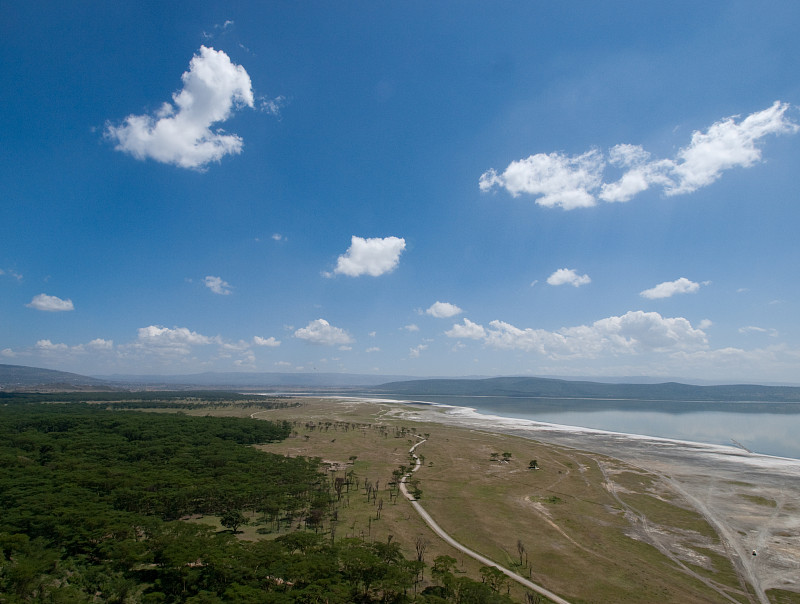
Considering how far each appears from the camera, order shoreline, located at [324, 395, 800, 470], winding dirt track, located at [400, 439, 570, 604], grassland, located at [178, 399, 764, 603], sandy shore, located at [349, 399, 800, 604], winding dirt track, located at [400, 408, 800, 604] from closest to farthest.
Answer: winding dirt track, located at [400, 439, 570, 604] → grassland, located at [178, 399, 764, 603] → winding dirt track, located at [400, 408, 800, 604] → sandy shore, located at [349, 399, 800, 604] → shoreline, located at [324, 395, 800, 470]

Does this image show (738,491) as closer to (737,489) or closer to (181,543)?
(737,489)

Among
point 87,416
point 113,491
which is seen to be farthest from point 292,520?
point 87,416

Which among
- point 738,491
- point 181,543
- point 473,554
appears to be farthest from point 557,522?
point 181,543

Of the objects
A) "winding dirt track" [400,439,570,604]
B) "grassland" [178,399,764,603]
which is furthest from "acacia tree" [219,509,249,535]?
"winding dirt track" [400,439,570,604]

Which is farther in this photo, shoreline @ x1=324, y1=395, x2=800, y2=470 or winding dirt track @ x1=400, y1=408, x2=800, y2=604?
shoreline @ x1=324, y1=395, x2=800, y2=470

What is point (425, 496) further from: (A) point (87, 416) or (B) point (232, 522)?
(A) point (87, 416)

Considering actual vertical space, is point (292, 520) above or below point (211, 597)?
below

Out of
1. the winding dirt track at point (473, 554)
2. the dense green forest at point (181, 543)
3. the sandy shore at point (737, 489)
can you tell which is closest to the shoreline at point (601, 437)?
the sandy shore at point (737, 489)

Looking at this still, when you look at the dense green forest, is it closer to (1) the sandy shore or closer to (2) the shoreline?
(1) the sandy shore
